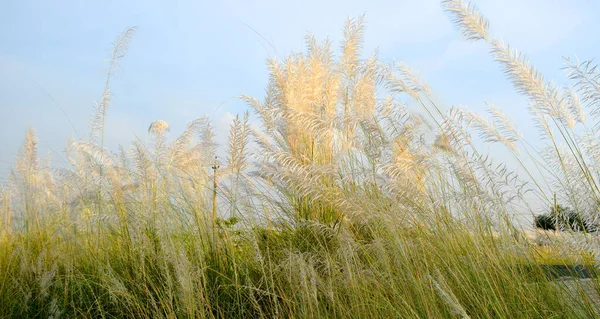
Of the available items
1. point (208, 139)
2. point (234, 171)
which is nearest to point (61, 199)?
point (208, 139)

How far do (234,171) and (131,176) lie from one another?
103 cm

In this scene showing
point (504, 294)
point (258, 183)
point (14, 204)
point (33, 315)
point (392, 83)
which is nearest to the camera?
point (504, 294)

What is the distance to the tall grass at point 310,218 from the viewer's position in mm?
2486

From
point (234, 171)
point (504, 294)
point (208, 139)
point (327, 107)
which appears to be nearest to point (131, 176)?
point (208, 139)

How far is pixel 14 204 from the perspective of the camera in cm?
558

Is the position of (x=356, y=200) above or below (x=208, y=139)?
below

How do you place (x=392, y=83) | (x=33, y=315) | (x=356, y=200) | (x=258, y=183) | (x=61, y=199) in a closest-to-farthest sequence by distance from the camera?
(x=356, y=200) < (x=392, y=83) < (x=33, y=315) < (x=258, y=183) < (x=61, y=199)

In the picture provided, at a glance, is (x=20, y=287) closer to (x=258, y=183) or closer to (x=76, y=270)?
(x=76, y=270)

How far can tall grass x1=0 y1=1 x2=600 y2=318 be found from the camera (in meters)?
2.49

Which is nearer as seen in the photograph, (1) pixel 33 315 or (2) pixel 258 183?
(1) pixel 33 315

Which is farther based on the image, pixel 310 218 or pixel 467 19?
pixel 310 218

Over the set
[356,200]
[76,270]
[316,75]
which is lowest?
[76,270]

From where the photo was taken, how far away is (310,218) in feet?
13.1

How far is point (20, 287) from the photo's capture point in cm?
366
